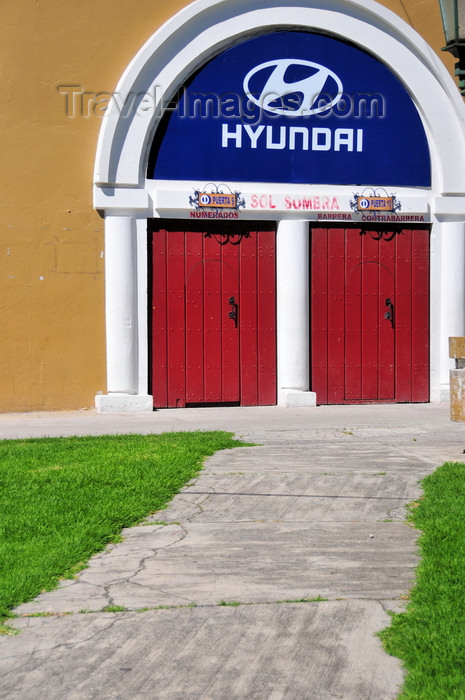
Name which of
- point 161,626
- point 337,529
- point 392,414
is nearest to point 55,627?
point 161,626

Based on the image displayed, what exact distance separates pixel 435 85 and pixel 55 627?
1173 cm

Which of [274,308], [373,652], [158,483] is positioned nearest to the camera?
[373,652]

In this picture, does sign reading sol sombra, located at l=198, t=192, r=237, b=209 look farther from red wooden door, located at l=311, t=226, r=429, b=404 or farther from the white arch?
red wooden door, located at l=311, t=226, r=429, b=404

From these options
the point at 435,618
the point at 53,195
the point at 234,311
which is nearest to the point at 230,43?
the point at 53,195

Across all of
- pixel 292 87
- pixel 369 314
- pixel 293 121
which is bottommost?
pixel 369 314

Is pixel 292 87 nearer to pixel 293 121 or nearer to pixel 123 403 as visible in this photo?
pixel 293 121

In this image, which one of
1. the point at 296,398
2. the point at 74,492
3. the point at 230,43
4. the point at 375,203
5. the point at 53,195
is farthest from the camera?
the point at 375,203

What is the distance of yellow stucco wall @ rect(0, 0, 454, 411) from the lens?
1285 cm

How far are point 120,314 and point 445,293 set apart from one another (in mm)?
4828

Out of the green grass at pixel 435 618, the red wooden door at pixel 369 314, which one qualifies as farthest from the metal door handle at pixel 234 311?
the green grass at pixel 435 618

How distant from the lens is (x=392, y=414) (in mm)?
12781

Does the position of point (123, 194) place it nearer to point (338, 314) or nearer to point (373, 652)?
point (338, 314)

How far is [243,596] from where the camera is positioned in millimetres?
4602

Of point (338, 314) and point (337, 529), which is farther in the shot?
point (338, 314)
